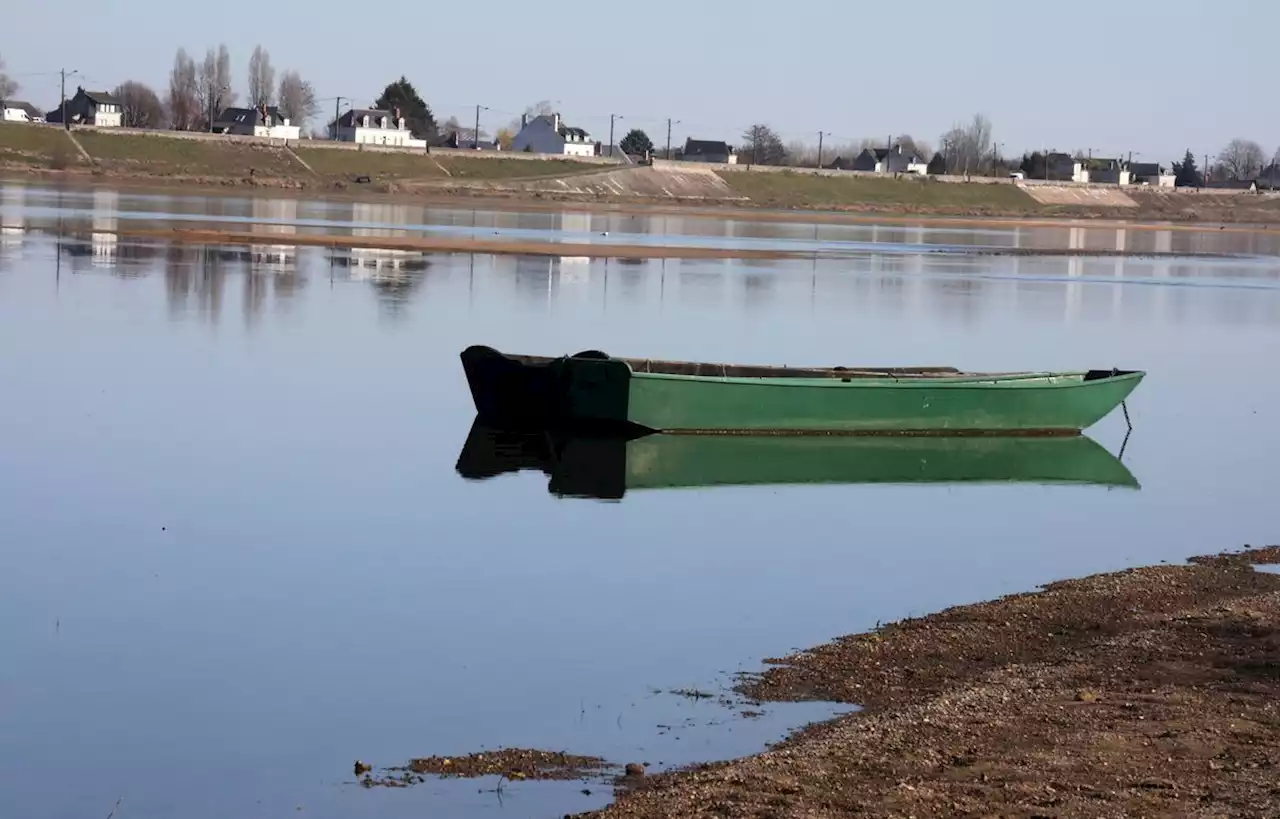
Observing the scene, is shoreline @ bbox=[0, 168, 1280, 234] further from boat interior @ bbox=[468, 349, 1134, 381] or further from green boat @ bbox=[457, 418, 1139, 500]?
green boat @ bbox=[457, 418, 1139, 500]

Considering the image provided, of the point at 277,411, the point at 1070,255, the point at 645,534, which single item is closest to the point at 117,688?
the point at 645,534

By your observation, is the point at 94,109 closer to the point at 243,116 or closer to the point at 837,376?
the point at 243,116

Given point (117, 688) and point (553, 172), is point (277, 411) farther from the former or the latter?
point (553, 172)

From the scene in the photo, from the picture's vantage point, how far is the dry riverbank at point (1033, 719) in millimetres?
10125

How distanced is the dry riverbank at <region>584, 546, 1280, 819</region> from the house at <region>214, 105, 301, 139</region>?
167811 mm

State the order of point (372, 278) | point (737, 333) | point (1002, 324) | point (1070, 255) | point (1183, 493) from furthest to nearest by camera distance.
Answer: point (1070, 255), point (372, 278), point (1002, 324), point (737, 333), point (1183, 493)

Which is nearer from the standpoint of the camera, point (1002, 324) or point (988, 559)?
point (988, 559)

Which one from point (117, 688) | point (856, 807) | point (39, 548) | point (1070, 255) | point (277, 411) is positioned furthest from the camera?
point (1070, 255)

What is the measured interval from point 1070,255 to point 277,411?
75.6 metres

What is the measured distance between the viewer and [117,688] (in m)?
12.9

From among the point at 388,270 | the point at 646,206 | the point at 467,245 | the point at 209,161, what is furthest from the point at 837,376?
the point at 646,206

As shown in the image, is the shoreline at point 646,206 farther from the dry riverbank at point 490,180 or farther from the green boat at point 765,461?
the green boat at point 765,461

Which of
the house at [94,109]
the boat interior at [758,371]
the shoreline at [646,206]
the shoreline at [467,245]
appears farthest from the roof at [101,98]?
the boat interior at [758,371]

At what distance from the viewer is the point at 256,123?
181875 millimetres
